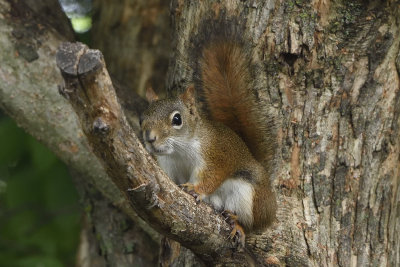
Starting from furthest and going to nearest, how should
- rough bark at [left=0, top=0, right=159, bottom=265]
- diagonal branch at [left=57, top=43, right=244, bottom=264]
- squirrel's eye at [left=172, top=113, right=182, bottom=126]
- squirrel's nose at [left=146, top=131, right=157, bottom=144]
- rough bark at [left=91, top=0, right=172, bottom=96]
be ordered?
1. rough bark at [left=91, top=0, right=172, bottom=96]
2. rough bark at [left=0, top=0, right=159, bottom=265]
3. squirrel's eye at [left=172, top=113, right=182, bottom=126]
4. squirrel's nose at [left=146, top=131, right=157, bottom=144]
5. diagonal branch at [left=57, top=43, right=244, bottom=264]

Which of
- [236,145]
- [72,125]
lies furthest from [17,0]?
[236,145]

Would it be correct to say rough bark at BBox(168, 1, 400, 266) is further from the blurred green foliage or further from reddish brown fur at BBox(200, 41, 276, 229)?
the blurred green foliage

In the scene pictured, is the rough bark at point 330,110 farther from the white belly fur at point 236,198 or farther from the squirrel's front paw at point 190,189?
the squirrel's front paw at point 190,189

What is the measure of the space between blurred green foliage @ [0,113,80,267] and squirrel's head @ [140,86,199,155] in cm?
69

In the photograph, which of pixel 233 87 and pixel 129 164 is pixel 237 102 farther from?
pixel 129 164

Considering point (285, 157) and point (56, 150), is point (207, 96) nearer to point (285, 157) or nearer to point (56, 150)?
point (285, 157)

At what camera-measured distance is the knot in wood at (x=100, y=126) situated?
47.3 inches

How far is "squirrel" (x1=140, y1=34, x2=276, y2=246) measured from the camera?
1.88m

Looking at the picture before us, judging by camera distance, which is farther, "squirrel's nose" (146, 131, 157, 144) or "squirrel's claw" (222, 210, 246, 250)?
"squirrel's nose" (146, 131, 157, 144)

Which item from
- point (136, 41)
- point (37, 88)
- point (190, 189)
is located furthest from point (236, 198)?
point (136, 41)

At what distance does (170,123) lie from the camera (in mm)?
1966

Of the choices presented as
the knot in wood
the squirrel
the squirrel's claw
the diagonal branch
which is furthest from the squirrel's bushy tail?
the knot in wood

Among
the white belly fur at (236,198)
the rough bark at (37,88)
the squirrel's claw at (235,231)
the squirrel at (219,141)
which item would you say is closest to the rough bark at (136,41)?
the rough bark at (37,88)

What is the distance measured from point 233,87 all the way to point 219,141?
19cm
